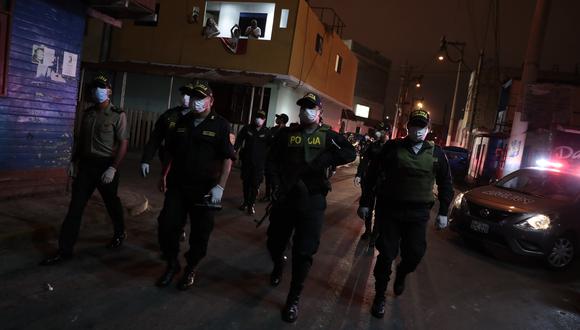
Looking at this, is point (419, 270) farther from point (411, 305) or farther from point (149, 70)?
point (149, 70)

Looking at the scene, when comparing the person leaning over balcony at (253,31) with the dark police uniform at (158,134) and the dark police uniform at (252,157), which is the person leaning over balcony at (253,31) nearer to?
the dark police uniform at (252,157)

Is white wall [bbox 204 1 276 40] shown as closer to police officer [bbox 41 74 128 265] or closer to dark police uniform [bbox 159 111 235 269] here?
police officer [bbox 41 74 128 265]

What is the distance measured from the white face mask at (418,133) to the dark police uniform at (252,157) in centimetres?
389

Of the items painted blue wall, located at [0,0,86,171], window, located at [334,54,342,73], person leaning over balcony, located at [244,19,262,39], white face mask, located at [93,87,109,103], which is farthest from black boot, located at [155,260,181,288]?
window, located at [334,54,342,73]

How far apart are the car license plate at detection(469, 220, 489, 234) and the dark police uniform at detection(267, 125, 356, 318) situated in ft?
13.2

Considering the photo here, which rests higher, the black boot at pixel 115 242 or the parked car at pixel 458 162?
the parked car at pixel 458 162

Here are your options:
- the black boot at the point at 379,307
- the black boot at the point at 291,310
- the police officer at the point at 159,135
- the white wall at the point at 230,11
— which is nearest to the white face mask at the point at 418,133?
the black boot at the point at 379,307

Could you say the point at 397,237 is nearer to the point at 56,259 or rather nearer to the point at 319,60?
the point at 56,259

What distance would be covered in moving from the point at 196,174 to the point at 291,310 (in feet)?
4.76

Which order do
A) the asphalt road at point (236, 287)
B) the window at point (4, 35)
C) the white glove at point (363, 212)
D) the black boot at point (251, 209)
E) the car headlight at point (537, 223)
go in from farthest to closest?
the black boot at point (251, 209)
the car headlight at point (537, 223)
the window at point (4, 35)
the white glove at point (363, 212)
the asphalt road at point (236, 287)

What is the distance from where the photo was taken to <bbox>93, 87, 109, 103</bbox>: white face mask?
175 inches

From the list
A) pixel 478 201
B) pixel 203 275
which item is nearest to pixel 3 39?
pixel 203 275

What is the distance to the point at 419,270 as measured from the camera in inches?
229

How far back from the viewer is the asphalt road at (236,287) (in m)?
3.56
